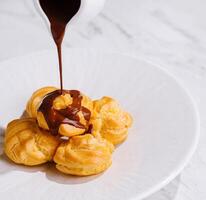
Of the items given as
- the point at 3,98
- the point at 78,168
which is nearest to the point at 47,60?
the point at 3,98

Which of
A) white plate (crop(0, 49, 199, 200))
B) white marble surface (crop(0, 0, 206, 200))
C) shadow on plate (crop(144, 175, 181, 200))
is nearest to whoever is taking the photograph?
white plate (crop(0, 49, 199, 200))

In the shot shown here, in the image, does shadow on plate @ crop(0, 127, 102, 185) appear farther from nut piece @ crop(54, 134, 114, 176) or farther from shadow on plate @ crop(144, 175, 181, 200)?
shadow on plate @ crop(144, 175, 181, 200)

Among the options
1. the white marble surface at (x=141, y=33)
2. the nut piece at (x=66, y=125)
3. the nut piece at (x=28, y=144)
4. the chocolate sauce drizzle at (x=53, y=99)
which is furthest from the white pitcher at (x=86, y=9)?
the white marble surface at (x=141, y=33)

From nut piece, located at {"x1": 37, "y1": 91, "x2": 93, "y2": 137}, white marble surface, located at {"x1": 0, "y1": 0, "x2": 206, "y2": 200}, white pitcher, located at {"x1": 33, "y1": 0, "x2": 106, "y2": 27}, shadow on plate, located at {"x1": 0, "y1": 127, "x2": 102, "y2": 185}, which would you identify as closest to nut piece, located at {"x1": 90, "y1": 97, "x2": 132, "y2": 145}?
nut piece, located at {"x1": 37, "y1": 91, "x2": 93, "y2": 137}

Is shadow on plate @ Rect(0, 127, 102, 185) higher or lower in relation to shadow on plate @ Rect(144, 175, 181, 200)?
higher

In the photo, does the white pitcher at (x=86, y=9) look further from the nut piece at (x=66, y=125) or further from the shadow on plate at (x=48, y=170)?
the shadow on plate at (x=48, y=170)

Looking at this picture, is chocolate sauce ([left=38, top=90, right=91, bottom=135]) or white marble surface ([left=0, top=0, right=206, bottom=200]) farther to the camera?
white marble surface ([left=0, top=0, right=206, bottom=200])
